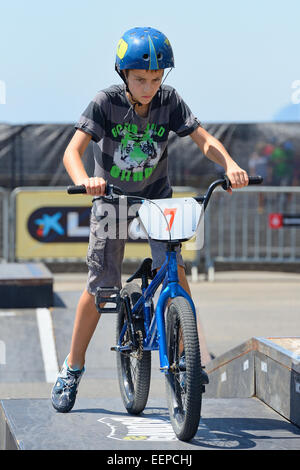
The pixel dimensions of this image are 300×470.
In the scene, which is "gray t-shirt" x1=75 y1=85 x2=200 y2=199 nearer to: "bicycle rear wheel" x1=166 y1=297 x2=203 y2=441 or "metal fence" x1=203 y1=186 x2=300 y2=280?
"bicycle rear wheel" x1=166 y1=297 x2=203 y2=441

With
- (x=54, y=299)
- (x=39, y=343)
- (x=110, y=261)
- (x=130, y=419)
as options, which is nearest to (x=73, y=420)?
(x=130, y=419)

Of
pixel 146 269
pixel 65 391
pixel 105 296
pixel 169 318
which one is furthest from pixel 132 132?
pixel 65 391

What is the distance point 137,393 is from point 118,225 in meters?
0.85

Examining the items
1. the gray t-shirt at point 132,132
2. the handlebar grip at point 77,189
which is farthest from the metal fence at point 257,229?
the handlebar grip at point 77,189

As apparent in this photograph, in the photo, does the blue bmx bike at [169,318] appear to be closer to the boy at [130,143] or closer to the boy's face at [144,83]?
the boy at [130,143]

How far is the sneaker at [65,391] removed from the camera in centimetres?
427

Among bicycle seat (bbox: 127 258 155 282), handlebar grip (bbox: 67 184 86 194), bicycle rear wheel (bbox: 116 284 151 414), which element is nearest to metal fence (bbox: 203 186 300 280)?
bicycle rear wheel (bbox: 116 284 151 414)

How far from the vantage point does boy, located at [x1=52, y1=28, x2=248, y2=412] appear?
3857 mm

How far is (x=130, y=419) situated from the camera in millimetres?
4184

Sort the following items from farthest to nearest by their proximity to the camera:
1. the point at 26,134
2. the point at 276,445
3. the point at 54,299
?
the point at 26,134, the point at 54,299, the point at 276,445

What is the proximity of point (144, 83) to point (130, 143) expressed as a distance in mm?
339

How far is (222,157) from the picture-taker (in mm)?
4129

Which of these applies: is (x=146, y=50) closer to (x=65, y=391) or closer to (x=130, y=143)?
(x=130, y=143)

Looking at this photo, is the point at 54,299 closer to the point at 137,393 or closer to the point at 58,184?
the point at 137,393
